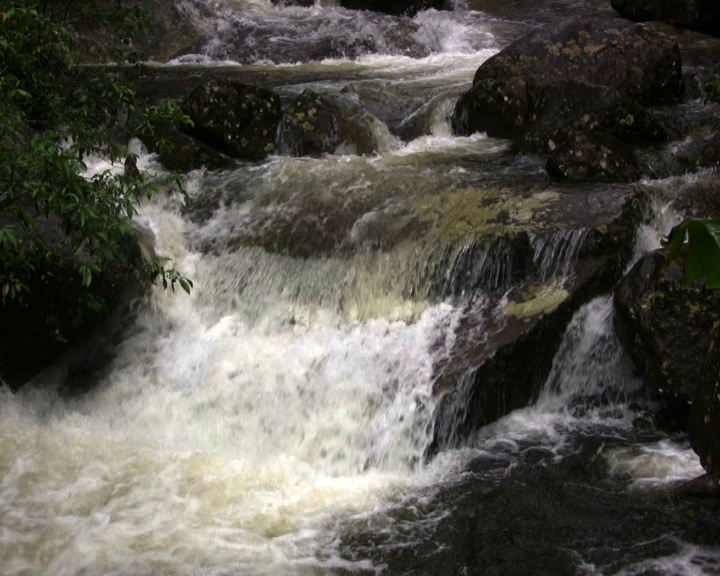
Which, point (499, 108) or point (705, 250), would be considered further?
point (499, 108)

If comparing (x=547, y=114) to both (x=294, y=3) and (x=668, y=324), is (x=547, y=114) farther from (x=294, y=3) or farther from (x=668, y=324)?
(x=294, y=3)

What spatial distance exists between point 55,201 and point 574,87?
6295mm

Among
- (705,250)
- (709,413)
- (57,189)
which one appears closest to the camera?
(705,250)

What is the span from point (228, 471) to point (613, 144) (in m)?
5.08

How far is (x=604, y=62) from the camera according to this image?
10.2m

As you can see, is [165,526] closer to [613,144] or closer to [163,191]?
[163,191]

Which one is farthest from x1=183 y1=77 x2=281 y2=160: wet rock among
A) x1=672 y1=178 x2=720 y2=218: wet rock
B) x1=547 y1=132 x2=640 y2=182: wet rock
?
x1=672 y1=178 x2=720 y2=218: wet rock

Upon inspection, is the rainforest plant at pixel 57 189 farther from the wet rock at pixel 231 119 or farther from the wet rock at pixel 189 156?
the wet rock at pixel 231 119

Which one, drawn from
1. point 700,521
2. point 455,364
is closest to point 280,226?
point 455,364

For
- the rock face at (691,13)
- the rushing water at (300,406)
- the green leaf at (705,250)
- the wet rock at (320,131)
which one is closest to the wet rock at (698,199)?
the rushing water at (300,406)

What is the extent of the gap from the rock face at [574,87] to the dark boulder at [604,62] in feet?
0.04

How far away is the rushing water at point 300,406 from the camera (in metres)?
4.91

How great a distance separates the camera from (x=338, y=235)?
24.9ft

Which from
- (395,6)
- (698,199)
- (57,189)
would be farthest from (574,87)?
(395,6)
